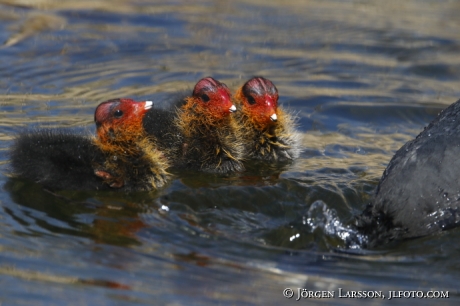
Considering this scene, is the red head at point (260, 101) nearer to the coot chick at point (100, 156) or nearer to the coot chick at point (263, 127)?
the coot chick at point (263, 127)

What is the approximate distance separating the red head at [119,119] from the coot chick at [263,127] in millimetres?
1060

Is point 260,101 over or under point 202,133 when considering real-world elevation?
over

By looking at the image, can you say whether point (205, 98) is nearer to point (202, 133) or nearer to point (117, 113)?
point (202, 133)

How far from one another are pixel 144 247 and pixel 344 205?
148 centimetres

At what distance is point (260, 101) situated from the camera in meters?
6.27

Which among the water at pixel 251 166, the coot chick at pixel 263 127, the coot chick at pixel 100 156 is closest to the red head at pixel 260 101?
the coot chick at pixel 263 127

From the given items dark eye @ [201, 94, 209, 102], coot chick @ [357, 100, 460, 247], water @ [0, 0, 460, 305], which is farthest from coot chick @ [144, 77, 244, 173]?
coot chick @ [357, 100, 460, 247]

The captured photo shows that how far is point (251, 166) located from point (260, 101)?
0.51 metres

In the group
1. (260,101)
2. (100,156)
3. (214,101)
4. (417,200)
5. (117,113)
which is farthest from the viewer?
(260,101)

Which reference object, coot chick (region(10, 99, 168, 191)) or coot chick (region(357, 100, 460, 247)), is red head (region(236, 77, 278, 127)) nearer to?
coot chick (region(10, 99, 168, 191))

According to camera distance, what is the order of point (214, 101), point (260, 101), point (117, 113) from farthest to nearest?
point (260, 101) → point (214, 101) → point (117, 113)

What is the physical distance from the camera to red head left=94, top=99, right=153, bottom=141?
18.0 feet

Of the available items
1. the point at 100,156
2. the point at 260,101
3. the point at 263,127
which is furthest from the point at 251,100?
the point at 100,156

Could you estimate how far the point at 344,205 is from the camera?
17.3 feet
